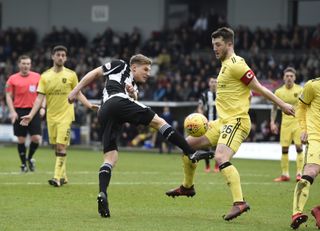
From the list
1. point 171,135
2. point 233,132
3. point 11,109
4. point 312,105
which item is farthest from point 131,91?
point 11,109

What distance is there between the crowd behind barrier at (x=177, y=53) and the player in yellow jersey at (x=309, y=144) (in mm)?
20505

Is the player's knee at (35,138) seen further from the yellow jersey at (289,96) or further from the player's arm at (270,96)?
the player's arm at (270,96)

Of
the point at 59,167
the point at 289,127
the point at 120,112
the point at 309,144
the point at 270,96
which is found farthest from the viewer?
the point at 289,127

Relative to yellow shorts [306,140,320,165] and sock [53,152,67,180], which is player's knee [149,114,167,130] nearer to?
yellow shorts [306,140,320,165]

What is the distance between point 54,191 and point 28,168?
5.52 meters

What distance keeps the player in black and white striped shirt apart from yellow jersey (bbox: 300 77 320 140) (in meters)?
1.44

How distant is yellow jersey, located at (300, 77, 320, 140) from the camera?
1125 centimetres

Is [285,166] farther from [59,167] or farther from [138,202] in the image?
[138,202]

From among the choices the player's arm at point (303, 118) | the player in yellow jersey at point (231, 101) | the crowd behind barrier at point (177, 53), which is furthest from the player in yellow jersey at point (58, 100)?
the crowd behind barrier at point (177, 53)

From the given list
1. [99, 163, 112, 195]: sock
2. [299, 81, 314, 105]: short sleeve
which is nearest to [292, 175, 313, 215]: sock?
[299, 81, 314, 105]: short sleeve

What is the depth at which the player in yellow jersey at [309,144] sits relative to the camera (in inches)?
428

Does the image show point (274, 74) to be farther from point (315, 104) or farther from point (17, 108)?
point (315, 104)

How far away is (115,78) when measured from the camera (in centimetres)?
1207

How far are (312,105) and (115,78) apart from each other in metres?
2.75
